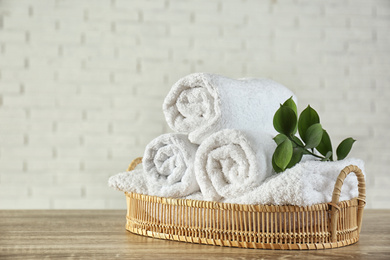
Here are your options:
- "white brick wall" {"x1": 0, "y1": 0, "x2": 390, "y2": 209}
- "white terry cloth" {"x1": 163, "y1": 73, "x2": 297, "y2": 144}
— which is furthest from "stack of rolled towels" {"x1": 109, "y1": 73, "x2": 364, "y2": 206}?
"white brick wall" {"x1": 0, "y1": 0, "x2": 390, "y2": 209}

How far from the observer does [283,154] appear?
0.84 metres

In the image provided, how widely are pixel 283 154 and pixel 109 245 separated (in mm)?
357

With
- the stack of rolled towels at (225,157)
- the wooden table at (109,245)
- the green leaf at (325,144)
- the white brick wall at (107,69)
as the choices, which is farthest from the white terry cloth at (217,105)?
the white brick wall at (107,69)

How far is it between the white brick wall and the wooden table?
737mm

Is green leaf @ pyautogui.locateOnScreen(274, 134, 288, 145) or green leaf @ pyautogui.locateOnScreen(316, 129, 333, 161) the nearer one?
green leaf @ pyautogui.locateOnScreen(274, 134, 288, 145)

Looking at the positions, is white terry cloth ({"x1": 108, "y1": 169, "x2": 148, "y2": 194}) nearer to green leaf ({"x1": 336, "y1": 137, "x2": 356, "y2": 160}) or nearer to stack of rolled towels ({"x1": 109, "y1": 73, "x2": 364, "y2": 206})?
stack of rolled towels ({"x1": 109, "y1": 73, "x2": 364, "y2": 206})

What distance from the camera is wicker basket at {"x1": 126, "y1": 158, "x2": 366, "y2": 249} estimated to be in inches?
33.5

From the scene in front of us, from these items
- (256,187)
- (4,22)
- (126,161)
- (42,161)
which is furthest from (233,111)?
(4,22)

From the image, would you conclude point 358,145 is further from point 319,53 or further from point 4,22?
Answer: point 4,22

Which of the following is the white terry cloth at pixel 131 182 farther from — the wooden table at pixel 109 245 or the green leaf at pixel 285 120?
the green leaf at pixel 285 120

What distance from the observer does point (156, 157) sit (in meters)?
0.98

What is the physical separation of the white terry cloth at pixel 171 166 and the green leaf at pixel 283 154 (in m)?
0.17

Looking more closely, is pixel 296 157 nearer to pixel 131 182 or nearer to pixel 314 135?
pixel 314 135

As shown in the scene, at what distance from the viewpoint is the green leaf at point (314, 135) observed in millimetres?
891
